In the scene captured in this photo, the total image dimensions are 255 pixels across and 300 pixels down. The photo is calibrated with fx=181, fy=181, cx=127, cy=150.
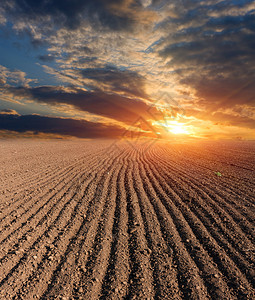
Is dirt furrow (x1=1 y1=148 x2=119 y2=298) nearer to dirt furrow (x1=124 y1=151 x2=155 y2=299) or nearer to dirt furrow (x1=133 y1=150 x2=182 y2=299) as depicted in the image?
dirt furrow (x1=124 y1=151 x2=155 y2=299)

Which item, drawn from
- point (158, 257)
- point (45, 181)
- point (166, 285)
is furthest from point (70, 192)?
point (166, 285)

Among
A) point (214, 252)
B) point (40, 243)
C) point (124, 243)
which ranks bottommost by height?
point (40, 243)

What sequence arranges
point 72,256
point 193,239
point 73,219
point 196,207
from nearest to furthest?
point 72,256, point 193,239, point 73,219, point 196,207

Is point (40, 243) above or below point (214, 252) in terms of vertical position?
below

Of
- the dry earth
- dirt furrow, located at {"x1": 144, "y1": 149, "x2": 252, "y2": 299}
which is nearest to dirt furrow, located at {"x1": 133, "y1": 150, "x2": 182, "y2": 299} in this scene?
the dry earth

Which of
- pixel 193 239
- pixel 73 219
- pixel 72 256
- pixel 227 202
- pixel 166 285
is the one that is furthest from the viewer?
pixel 227 202

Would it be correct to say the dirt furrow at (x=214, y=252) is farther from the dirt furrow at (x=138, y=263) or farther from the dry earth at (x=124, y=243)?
the dirt furrow at (x=138, y=263)

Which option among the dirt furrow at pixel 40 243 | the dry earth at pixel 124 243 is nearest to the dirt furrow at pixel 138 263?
the dry earth at pixel 124 243

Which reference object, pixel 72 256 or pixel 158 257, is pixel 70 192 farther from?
pixel 158 257

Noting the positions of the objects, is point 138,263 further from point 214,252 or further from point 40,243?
point 40,243

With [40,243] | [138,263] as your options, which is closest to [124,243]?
[138,263]

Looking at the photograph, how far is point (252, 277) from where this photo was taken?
3225 millimetres

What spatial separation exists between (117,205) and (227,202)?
403 cm

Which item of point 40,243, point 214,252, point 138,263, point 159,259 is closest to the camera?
point 138,263
